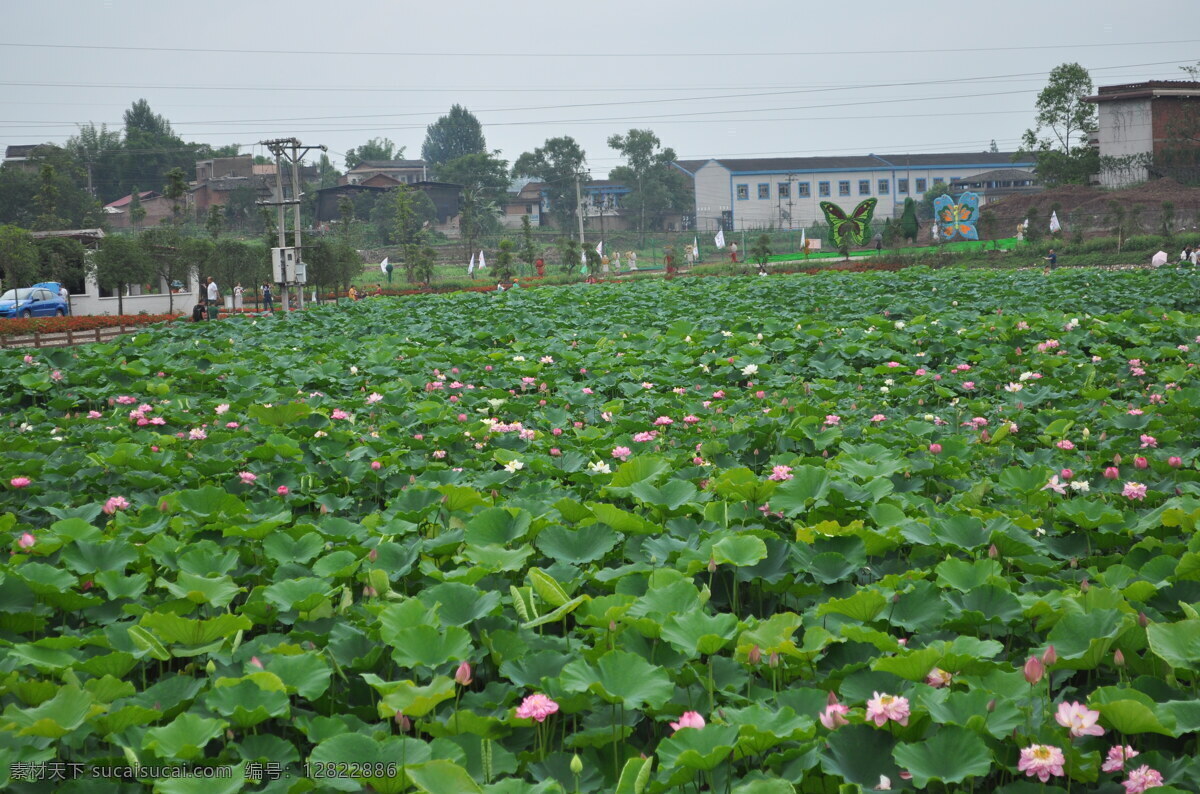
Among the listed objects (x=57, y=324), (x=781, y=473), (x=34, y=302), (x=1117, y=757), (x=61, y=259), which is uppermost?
(x=61, y=259)

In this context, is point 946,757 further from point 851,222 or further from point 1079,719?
point 851,222

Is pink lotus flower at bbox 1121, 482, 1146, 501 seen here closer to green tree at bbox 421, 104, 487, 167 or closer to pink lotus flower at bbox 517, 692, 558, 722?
pink lotus flower at bbox 517, 692, 558, 722

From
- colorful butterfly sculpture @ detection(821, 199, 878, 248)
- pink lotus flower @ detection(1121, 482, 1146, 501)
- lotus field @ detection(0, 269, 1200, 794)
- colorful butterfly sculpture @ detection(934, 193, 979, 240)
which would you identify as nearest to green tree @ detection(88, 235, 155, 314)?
lotus field @ detection(0, 269, 1200, 794)

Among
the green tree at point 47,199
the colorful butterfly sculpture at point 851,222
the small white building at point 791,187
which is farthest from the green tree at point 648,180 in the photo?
the green tree at point 47,199

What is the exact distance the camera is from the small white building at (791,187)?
5422cm

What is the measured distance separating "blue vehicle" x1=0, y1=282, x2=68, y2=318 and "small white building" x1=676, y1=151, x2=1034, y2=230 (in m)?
36.0

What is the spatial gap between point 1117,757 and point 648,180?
5485 centimetres

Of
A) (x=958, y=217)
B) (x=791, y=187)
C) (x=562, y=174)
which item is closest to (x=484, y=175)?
(x=562, y=174)

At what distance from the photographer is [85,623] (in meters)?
2.47

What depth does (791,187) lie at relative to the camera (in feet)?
179

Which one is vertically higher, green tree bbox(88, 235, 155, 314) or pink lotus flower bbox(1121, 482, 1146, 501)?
green tree bbox(88, 235, 155, 314)

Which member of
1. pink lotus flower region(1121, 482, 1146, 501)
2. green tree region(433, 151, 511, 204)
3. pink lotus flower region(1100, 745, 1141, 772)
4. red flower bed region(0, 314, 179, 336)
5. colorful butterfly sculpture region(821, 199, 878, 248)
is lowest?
pink lotus flower region(1100, 745, 1141, 772)

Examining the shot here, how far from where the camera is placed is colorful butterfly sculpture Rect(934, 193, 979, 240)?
122 ft

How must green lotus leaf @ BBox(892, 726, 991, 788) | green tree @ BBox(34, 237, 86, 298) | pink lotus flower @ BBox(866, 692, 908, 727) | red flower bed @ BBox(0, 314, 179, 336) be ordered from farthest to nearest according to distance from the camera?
green tree @ BBox(34, 237, 86, 298) → red flower bed @ BBox(0, 314, 179, 336) → pink lotus flower @ BBox(866, 692, 908, 727) → green lotus leaf @ BBox(892, 726, 991, 788)
